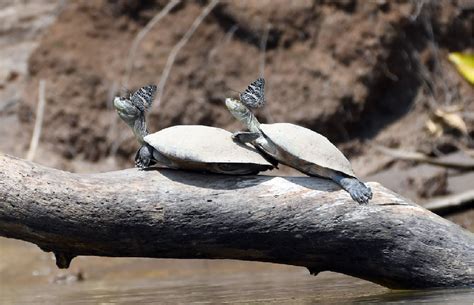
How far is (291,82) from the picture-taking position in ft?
30.8

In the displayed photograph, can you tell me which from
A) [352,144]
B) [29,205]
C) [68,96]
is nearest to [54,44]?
[68,96]

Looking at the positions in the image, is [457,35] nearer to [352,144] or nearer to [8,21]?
[352,144]

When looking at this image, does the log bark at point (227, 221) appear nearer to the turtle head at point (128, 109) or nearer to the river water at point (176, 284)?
the river water at point (176, 284)

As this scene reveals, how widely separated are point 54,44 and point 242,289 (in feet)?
15.4

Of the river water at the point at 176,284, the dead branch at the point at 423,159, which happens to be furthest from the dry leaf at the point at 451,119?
the river water at the point at 176,284

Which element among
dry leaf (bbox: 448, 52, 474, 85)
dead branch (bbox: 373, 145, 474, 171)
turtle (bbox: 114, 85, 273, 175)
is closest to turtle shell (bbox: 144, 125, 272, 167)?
turtle (bbox: 114, 85, 273, 175)

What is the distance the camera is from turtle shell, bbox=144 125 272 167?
A: 4.48 meters

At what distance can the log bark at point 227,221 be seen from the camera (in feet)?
14.5

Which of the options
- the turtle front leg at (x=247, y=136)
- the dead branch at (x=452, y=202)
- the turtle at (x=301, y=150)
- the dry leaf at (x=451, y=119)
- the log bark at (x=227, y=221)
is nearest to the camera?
the log bark at (x=227, y=221)

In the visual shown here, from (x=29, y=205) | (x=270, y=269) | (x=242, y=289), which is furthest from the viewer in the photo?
(x=270, y=269)

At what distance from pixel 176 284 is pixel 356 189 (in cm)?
221

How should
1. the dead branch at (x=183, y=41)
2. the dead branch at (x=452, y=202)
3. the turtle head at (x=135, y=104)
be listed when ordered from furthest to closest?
the dead branch at (x=183, y=41) < the dead branch at (x=452, y=202) < the turtle head at (x=135, y=104)

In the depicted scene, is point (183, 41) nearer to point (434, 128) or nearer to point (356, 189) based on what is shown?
point (434, 128)

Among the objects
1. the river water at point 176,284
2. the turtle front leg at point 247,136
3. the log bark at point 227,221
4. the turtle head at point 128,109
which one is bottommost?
the river water at point 176,284
